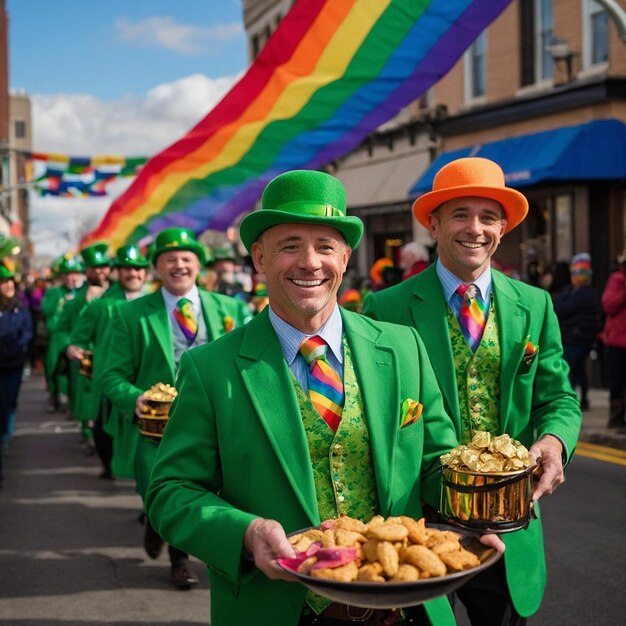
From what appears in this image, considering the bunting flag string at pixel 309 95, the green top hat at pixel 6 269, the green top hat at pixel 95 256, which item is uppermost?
the bunting flag string at pixel 309 95

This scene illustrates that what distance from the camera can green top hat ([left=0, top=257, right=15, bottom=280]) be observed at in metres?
10.4

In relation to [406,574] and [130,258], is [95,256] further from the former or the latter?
[406,574]

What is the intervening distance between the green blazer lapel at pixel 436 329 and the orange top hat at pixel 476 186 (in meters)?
0.33

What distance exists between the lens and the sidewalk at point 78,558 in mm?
6121

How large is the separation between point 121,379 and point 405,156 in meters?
20.1

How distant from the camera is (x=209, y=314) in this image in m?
6.57

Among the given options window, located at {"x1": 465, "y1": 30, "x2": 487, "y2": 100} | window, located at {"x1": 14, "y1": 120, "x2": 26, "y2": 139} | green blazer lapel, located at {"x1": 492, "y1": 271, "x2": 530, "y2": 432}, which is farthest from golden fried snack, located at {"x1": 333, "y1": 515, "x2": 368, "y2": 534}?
window, located at {"x1": 14, "y1": 120, "x2": 26, "y2": 139}

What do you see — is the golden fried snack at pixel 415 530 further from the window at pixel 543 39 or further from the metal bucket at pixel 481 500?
the window at pixel 543 39

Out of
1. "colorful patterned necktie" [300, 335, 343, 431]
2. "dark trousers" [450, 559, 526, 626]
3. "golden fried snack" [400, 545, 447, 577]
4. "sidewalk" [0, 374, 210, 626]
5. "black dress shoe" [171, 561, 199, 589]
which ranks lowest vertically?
"sidewalk" [0, 374, 210, 626]

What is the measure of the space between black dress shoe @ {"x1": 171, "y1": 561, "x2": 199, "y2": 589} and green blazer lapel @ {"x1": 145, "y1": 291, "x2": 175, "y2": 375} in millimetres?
1298

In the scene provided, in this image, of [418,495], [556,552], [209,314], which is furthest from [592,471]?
[418,495]

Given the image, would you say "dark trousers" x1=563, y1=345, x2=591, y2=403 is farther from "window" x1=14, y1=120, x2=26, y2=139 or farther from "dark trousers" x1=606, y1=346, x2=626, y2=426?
"window" x1=14, y1=120, x2=26, y2=139

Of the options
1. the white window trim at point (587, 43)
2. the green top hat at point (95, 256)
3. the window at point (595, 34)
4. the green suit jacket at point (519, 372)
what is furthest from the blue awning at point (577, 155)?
the green suit jacket at point (519, 372)

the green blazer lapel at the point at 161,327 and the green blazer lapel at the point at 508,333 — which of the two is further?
the green blazer lapel at the point at 161,327
